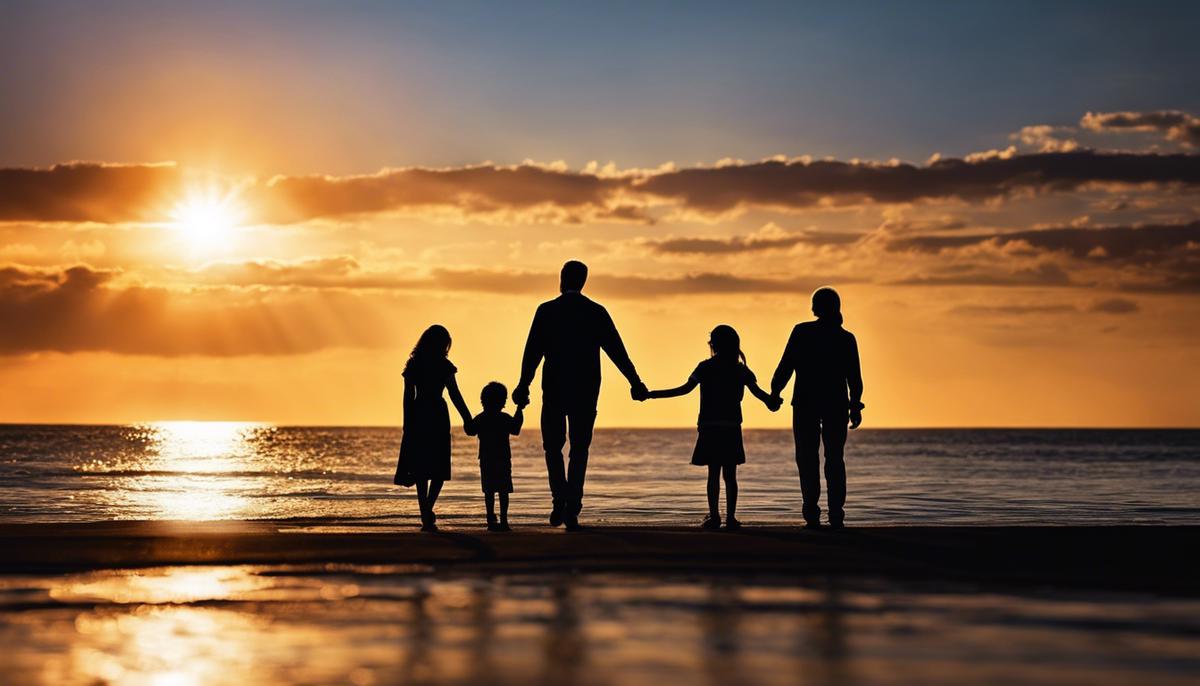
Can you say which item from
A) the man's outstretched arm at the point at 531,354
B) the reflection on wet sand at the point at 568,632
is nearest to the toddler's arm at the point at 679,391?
the man's outstretched arm at the point at 531,354

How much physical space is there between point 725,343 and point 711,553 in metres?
4.20

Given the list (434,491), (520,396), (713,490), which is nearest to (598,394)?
(520,396)

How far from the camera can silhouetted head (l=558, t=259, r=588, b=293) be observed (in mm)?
12234

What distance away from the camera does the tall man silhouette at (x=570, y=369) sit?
1192 centimetres

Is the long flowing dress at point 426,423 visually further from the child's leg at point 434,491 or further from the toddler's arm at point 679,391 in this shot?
the toddler's arm at point 679,391

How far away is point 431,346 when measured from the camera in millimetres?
13062

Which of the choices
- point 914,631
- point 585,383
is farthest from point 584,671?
point 585,383

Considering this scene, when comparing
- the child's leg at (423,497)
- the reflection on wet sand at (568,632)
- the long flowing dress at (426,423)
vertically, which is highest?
the long flowing dress at (426,423)

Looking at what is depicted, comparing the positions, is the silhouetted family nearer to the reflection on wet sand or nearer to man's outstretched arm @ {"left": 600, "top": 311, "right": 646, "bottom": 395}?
man's outstretched arm @ {"left": 600, "top": 311, "right": 646, "bottom": 395}

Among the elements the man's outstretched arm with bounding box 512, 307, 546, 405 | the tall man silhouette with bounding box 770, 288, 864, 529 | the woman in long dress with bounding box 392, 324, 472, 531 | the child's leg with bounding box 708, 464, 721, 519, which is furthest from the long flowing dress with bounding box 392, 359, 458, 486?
the tall man silhouette with bounding box 770, 288, 864, 529

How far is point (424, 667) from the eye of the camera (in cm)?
498

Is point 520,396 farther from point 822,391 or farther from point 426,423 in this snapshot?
point 822,391

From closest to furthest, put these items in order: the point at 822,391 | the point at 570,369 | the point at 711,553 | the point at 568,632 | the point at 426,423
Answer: the point at 568,632 < the point at 711,553 < the point at 570,369 < the point at 822,391 < the point at 426,423

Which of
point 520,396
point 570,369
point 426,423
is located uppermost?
point 570,369
